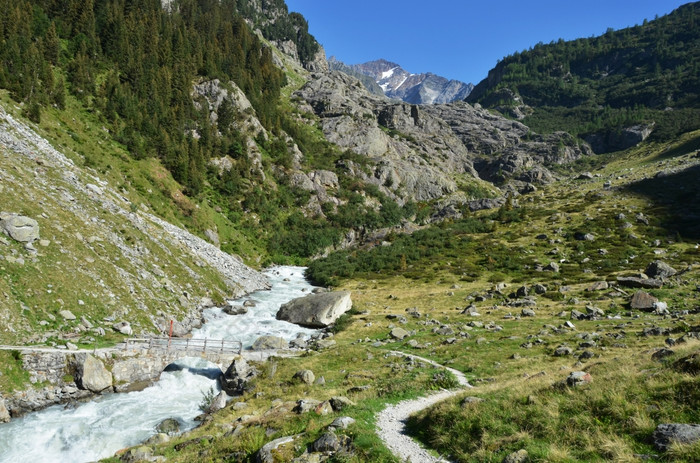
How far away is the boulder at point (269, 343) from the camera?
33062mm

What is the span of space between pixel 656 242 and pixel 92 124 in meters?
109

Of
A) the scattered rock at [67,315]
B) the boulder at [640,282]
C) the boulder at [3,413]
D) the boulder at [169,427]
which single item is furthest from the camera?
the boulder at [640,282]

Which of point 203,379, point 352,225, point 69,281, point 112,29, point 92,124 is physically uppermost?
point 112,29

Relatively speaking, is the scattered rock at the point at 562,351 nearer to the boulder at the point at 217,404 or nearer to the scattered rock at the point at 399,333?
the scattered rock at the point at 399,333

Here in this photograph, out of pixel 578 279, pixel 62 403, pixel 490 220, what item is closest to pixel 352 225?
pixel 490 220

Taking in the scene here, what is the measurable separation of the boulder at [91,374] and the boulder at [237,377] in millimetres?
7452

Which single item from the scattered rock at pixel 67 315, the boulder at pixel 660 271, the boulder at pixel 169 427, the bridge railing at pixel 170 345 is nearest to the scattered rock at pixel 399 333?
the bridge railing at pixel 170 345

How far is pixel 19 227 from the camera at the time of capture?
25.8 metres

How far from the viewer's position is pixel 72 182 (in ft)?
123

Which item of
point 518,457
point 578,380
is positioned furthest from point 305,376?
point 518,457

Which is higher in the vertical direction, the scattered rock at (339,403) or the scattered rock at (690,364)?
the scattered rock at (690,364)

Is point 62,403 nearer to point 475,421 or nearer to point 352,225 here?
point 475,421

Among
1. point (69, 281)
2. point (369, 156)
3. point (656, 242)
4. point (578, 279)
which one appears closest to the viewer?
point (69, 281)

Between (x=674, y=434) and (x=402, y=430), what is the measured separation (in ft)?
29.3
